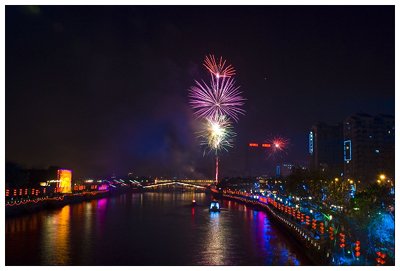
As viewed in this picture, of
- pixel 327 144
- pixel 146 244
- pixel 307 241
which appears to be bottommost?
pixel 146 244

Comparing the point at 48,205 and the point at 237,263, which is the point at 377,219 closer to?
the point at 237,263

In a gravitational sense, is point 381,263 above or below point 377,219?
below

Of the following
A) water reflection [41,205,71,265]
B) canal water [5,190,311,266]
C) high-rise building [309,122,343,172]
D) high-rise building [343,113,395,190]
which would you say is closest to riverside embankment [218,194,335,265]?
canal water [5,190,311,266]

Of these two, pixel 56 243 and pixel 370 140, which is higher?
pixel 370 140

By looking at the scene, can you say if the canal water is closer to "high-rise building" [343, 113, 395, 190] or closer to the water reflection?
the water reflection

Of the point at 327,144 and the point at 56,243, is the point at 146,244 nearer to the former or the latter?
the point at 56,243

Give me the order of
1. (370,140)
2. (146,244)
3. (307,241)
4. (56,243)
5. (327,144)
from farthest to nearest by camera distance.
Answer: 1. (327,144)
2. (370,140)
3. (146,244)
4. (56,243)
5. (307,241)

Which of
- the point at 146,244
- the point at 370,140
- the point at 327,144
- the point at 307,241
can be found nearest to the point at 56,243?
the point at 146,244

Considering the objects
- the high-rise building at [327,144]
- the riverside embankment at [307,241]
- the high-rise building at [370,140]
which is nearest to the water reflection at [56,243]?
the riverside embankment at [307,241]

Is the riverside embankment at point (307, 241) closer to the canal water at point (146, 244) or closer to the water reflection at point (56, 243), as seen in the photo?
the canal water at point (146, 244)

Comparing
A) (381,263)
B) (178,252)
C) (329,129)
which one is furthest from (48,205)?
(329,129)

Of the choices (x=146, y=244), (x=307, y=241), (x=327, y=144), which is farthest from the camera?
(x=327, y=144)
